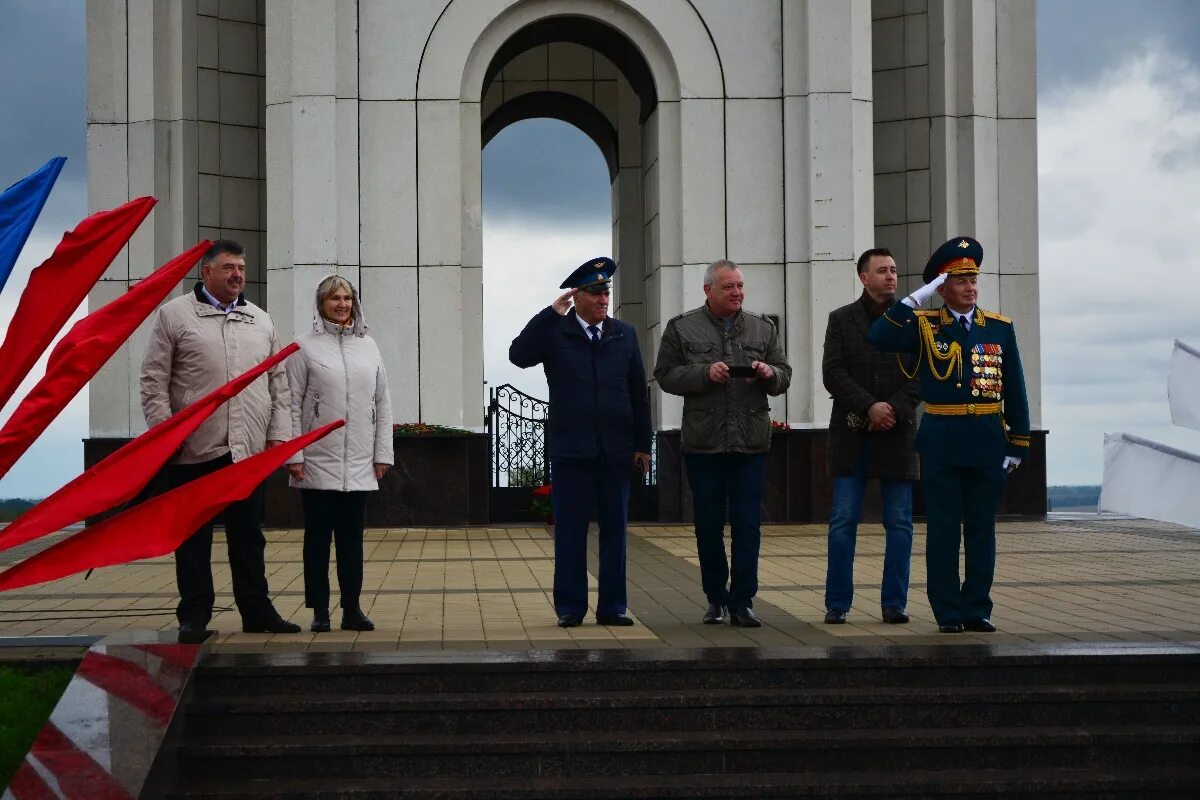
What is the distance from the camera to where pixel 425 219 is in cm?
1816

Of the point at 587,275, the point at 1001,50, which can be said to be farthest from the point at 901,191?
the point at 587,275

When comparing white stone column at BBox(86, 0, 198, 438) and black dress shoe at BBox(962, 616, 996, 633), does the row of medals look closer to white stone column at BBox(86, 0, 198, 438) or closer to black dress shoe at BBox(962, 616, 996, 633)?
black dress shoe at BBox(962, 616, 996, 633)

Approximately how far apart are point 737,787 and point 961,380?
2.98m

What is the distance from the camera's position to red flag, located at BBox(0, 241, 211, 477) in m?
6.46

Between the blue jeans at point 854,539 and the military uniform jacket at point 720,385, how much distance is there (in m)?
0.56

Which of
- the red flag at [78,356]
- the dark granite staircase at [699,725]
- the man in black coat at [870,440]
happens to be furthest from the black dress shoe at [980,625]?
the red flag at [78,356]

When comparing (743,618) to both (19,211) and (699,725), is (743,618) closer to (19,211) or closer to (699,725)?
(699,725)

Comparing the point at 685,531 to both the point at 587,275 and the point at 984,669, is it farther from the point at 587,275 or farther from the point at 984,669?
the point at 984,669

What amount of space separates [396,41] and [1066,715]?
13122 mm

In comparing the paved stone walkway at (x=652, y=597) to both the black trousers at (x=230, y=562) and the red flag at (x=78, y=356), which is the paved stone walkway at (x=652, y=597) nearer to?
the black trousers at (x=230, y=562)

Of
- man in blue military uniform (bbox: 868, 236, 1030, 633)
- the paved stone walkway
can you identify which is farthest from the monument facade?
man in blue military uniform (bbox: 868, 236, 1030, 633)

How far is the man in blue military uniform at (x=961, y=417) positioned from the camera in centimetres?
862

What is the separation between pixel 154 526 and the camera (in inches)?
258

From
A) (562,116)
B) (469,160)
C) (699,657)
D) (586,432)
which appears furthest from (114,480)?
(562,116)
